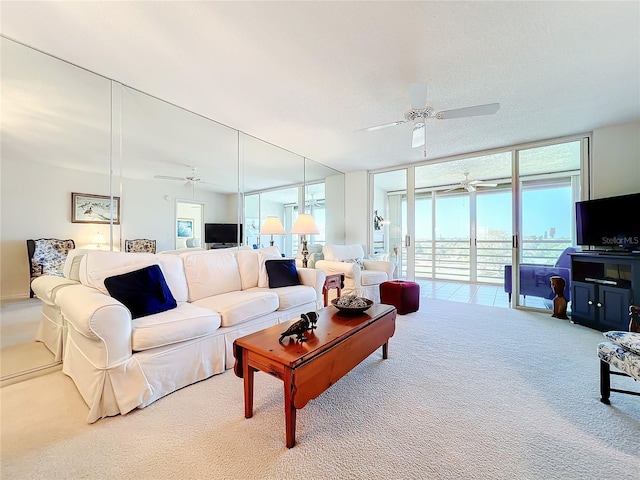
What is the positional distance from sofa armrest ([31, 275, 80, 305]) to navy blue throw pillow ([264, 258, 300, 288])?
5.50 ft

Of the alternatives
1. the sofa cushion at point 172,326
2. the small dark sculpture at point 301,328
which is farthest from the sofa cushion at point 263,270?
the small dark sculpture at point 301,328

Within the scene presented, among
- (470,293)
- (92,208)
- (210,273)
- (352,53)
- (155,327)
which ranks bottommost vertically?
(470,293)

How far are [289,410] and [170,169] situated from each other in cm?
306

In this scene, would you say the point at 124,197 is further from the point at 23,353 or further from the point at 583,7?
the point at 583,7

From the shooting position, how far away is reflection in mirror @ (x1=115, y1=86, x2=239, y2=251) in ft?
8.61

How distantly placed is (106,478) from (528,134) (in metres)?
5.09

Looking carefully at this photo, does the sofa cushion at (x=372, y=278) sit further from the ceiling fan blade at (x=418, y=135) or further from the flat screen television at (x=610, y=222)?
the flat screen television at (x=610, y=222)

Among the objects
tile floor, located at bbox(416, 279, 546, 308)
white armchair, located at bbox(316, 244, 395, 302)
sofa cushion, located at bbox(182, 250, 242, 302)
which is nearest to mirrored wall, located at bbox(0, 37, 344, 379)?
sofa cushion, located at bbox(182, 250, 242, 302)

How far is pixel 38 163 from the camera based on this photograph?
2250mm

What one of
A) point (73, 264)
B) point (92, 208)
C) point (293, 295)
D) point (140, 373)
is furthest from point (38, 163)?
point (293, 295)

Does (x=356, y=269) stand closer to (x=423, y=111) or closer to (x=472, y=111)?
(x=423, y=111)

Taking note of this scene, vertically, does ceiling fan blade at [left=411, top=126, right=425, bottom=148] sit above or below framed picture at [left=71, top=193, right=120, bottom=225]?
above

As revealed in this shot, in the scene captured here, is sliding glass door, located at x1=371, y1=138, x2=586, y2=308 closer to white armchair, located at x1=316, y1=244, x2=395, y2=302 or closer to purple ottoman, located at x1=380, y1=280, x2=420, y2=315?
white armchair, located at x1=316, y1=244, x2=395, y2=302

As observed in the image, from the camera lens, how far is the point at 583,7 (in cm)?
156
